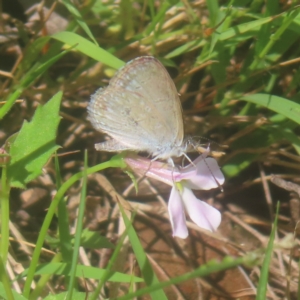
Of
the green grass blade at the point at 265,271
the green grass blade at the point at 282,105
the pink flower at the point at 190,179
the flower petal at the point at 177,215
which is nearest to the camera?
the green grass blade at the point at 265,271

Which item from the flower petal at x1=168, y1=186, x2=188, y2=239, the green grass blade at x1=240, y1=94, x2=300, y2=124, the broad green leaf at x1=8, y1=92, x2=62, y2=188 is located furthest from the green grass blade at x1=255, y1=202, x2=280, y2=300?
the broad green leaf at x1=8, y1=92, x2=62, y2=188

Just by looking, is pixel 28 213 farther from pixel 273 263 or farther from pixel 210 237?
pixel 273 263

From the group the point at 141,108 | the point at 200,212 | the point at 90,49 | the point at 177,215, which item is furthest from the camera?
the point at 90,49

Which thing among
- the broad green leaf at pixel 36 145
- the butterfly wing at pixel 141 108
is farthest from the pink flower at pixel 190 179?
the broad green leaf at pixel 36 145

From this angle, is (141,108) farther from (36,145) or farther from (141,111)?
(36,145)

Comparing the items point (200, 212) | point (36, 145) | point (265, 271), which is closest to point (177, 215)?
point (200, 212)

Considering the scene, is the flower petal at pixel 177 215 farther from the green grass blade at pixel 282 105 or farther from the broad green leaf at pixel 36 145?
the green grass blade at pixel 282 105
